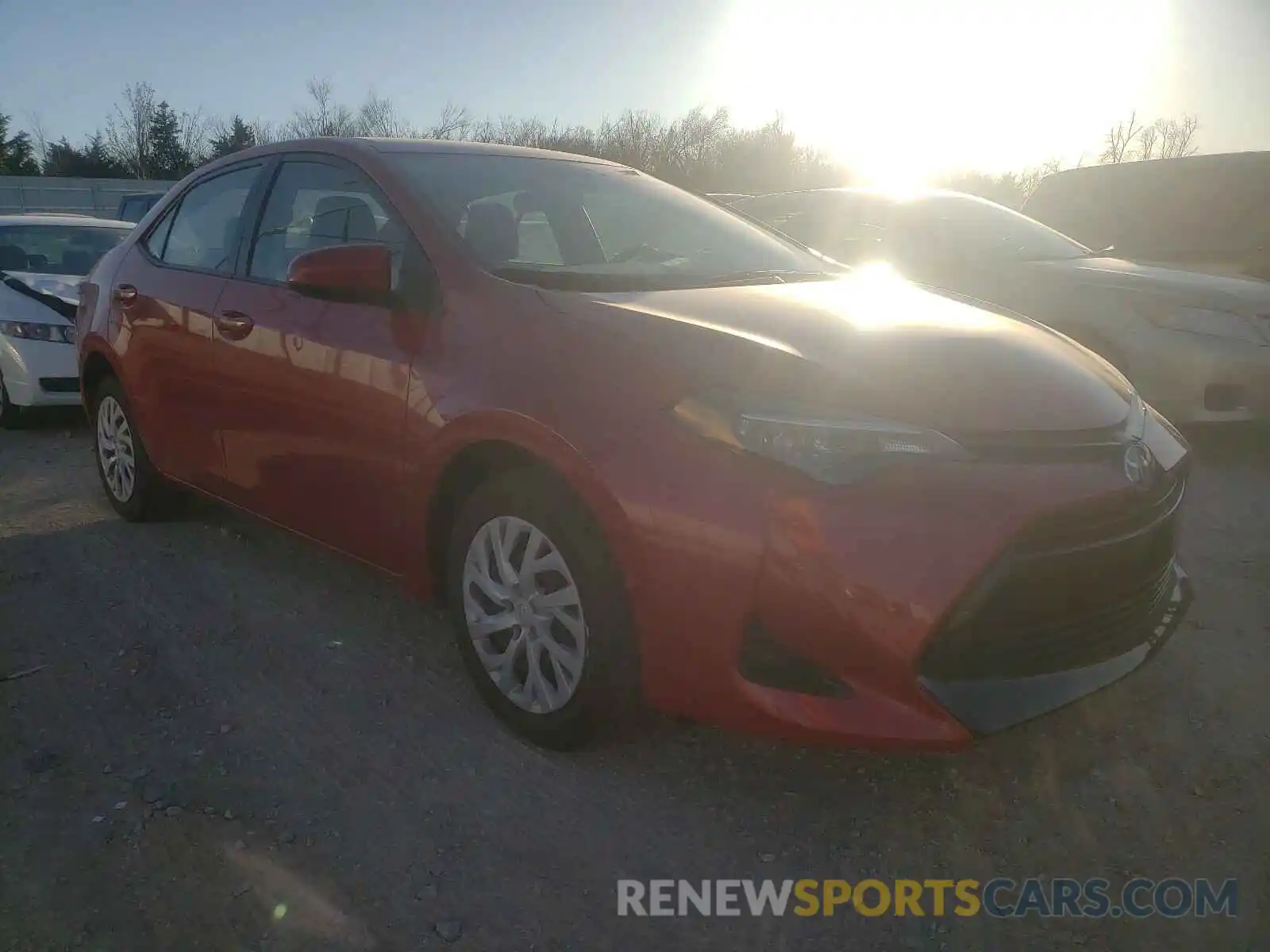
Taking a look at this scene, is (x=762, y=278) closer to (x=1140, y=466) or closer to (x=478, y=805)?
(x=1140, y=466)

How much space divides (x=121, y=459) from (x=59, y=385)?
97.6 inches

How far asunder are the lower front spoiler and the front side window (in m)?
1.93

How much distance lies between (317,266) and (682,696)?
1560mm

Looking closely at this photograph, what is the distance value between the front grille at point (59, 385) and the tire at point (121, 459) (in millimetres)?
2049

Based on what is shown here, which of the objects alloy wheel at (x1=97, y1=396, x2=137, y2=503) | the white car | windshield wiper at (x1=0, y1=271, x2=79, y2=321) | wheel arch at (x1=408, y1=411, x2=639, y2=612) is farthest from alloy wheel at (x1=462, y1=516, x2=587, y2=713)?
windshield wiper at (x1=0, y1=271, x2=79, y2=321)

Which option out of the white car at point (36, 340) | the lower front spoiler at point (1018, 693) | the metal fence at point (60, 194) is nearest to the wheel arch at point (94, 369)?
the white car at point (36, 340)

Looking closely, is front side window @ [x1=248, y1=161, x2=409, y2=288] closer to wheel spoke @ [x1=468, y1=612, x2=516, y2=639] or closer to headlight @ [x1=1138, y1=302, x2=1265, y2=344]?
wheel spoke @ [x1=468, y1=612, x2=516, y2=639]

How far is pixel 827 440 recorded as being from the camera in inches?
86.5

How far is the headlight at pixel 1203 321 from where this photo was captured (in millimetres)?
5469

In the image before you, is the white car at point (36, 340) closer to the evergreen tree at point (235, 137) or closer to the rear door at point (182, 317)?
the rear door at point (182, 317)

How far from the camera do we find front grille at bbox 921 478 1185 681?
213 cm

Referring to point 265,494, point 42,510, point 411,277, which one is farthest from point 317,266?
point 42,510

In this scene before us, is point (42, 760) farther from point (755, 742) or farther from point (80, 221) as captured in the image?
point (80, 221)

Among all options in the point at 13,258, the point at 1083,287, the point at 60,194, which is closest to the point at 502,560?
the point at 1083,287
